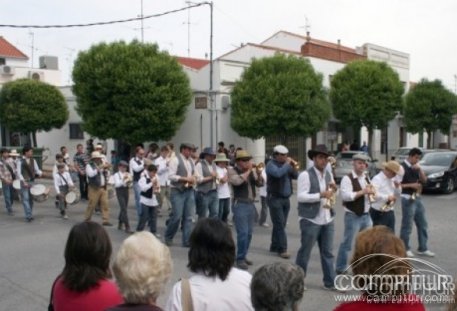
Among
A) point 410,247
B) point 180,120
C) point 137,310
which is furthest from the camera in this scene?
point 180,120

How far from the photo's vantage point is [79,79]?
71.3ft

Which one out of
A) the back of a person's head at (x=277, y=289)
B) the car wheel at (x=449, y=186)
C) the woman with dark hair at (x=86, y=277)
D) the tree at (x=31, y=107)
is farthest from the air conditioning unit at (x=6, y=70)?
the back of a person's head at (x=277, y=289)

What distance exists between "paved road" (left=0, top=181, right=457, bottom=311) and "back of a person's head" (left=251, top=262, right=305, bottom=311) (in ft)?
11.5

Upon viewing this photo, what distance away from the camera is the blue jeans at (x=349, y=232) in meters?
6.84

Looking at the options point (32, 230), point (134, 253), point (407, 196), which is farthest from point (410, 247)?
point (32, 230)

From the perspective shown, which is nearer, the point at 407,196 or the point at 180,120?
the point at 407,196

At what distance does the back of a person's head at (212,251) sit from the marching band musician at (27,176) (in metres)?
10.0

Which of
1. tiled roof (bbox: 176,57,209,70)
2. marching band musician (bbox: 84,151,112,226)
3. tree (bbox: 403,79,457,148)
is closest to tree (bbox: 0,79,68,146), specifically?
tiled roof (bbox: 176,57,209,70)

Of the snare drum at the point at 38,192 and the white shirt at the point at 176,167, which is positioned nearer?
the white shirt at the point at 176,167

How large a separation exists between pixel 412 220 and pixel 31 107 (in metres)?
23.1

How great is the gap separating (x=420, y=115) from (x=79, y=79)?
22371mm

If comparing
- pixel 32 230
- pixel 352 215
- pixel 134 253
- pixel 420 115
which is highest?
pixel 420 115

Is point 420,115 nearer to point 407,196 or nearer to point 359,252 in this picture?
point 407,196

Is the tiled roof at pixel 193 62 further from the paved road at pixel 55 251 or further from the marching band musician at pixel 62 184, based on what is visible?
the marching band musician at pixel 62 184
